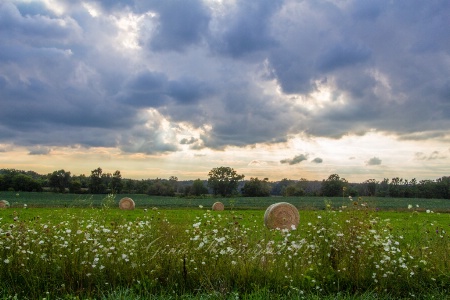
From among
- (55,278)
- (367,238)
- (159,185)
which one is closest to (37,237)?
(55,278)

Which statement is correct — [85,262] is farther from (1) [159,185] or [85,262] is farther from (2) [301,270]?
(1) [159,185]

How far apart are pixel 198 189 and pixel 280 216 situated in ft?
217

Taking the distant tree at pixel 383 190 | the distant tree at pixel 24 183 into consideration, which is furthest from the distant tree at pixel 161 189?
the distant tree at pixel 383 190

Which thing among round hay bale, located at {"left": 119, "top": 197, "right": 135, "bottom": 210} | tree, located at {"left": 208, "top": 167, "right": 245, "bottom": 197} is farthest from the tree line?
round hay bale, located at {"left": 119, "top": 197, "right": 135, "bottom": 210}

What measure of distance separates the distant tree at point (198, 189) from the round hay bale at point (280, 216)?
2563 inches

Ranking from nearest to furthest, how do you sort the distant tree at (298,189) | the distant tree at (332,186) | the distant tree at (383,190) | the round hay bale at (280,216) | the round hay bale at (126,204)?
the round hay bale at (280,216) < the round hay bale at (126,204) < the distant tree at (332,186) < the distant tree at (298,189) < the distant tree at (383,190)

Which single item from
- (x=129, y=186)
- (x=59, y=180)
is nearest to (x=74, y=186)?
(x=59, y=180)

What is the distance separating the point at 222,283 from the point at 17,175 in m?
86.7

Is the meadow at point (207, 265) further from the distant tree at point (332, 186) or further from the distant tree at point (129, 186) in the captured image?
the distant tree at point (129, 186)

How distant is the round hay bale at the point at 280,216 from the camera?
874 inches

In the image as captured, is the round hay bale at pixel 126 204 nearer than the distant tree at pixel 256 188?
Yes

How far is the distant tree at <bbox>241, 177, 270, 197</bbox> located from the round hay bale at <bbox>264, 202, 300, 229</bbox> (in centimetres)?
6326

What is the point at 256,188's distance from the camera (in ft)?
284

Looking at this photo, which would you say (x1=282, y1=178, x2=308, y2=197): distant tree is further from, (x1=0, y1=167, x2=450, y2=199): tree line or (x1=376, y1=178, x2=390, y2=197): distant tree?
(x1=376, y1=178, x2=390, y2=197): distant tree
